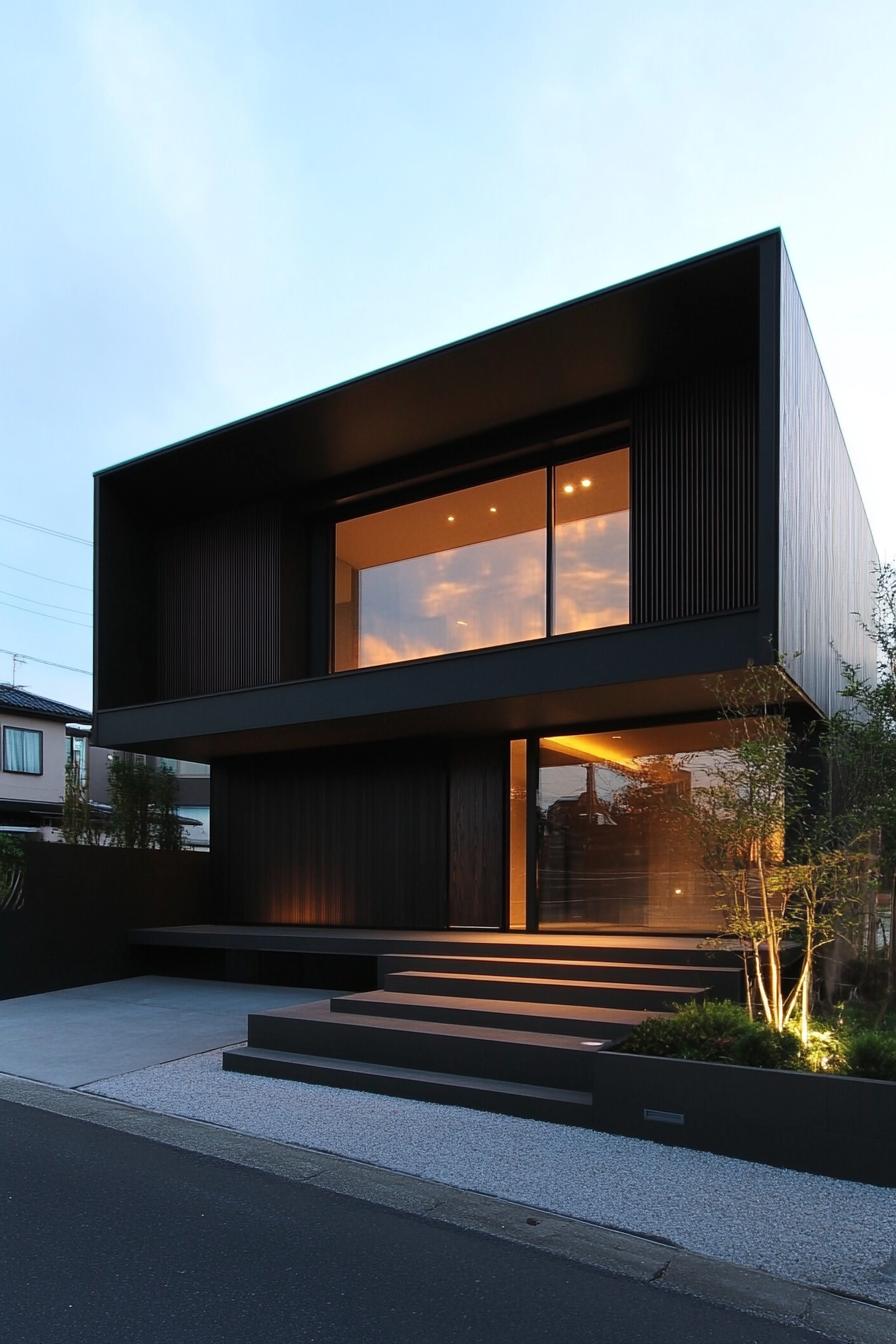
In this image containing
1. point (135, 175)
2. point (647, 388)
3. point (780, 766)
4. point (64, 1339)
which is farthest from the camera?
point (135, 175)

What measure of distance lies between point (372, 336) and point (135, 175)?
264 ft

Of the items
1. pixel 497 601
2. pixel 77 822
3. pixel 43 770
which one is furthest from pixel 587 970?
pixel 43 770

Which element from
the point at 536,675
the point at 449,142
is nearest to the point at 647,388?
the point at 536,675

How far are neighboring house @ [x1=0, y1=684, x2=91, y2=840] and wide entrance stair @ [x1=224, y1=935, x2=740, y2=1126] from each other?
24.3 meters

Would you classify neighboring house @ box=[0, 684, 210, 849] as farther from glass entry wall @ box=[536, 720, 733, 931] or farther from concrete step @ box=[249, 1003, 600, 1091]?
concrete step @ box=[249, 1003, 600, 1091]

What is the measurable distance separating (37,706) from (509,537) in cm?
2425

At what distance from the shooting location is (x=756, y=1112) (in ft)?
17.1

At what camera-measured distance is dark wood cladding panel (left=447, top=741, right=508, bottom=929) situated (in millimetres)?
11500

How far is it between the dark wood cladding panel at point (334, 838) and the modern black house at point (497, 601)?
4 cm

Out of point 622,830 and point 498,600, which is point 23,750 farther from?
point 622,830

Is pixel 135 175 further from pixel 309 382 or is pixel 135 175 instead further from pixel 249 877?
pixel 309 382

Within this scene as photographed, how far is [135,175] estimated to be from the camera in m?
21.1

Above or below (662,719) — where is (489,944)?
below

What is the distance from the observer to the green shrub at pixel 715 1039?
5.51 meters
